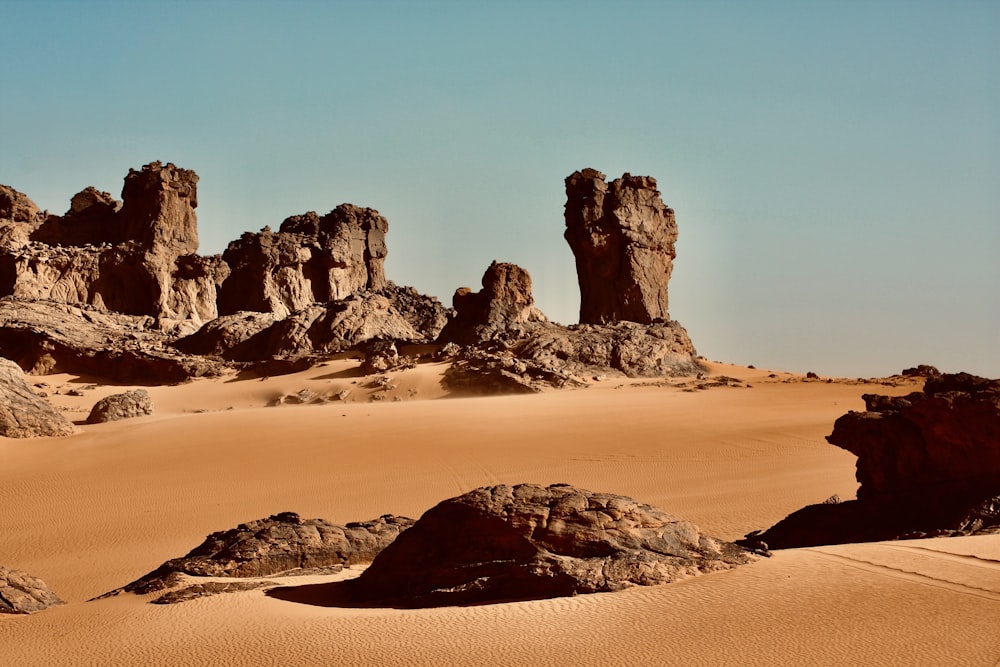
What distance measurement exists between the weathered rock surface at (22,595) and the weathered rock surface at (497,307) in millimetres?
21473

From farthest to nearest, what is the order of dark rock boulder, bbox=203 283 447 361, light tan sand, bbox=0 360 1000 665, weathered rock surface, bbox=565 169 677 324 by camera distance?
1. weathered rock surface, bbox=565 169 677 324
2. dark rock boulder, bbox=203 283 447 361
3. light tan sand, bbox=0 360 1000 665

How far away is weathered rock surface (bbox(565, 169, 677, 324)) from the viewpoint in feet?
101

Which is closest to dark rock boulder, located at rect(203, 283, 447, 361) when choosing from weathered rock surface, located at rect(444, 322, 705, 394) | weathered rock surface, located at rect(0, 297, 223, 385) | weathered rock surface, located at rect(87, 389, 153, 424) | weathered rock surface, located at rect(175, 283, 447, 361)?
weathered rock surface, located at rect(175, 283, 447, 361)

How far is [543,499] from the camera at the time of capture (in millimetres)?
6477

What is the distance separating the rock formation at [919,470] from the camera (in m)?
8.15

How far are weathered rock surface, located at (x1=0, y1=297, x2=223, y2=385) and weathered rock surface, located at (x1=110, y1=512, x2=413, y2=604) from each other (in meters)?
20.6

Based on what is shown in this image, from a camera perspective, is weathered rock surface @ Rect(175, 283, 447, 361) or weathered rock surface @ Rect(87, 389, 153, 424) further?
weathered rock surface @ Rect(175, 283, 447, 361)

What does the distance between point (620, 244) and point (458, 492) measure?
753 inches

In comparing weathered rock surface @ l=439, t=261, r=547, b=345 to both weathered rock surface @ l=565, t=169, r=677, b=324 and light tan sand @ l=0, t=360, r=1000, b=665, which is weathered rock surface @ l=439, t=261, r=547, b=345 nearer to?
weathered rock surface @ l=565, t=169, r=677, b=324

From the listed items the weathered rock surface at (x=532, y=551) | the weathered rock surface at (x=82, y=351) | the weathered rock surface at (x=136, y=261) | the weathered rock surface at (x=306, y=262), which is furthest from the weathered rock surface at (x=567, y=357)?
the weathered rock surface at (x=136, y=261)

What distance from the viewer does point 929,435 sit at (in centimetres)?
867

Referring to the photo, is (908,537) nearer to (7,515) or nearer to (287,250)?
(7,515)

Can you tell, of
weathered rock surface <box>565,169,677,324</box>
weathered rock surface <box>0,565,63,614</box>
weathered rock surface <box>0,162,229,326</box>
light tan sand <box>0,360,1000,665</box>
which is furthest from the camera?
weathered rock surface <box>0,162,229,326</box>

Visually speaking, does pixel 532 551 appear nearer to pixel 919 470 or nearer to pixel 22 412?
pixel 919 470
